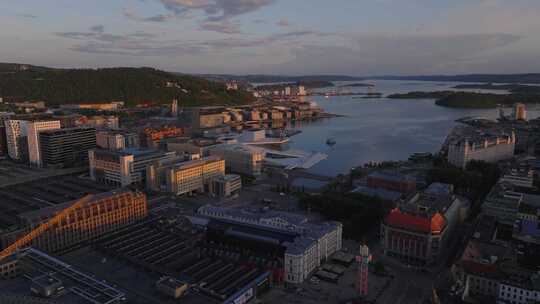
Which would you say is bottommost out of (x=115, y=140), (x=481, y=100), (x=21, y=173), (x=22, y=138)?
(x=21, y=173)

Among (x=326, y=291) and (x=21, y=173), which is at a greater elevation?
(x=21, y=173)

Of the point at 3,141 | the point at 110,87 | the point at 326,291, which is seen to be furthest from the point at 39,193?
the point at 110,87

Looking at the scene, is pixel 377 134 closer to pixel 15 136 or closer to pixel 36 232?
pixel 15 136

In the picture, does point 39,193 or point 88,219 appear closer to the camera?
point 88,219

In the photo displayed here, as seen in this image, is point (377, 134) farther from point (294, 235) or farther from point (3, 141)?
point (3, 141)

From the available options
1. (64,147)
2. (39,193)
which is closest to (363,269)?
(39,193)

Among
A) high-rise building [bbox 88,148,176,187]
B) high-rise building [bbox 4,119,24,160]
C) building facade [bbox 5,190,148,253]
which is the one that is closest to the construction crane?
building facade [bbox 5,190,148,253]

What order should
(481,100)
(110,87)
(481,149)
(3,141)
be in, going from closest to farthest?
(481,149) < (3,141) < (110,87) < (481,100)

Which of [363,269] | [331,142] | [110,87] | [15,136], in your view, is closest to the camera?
[363,269]
